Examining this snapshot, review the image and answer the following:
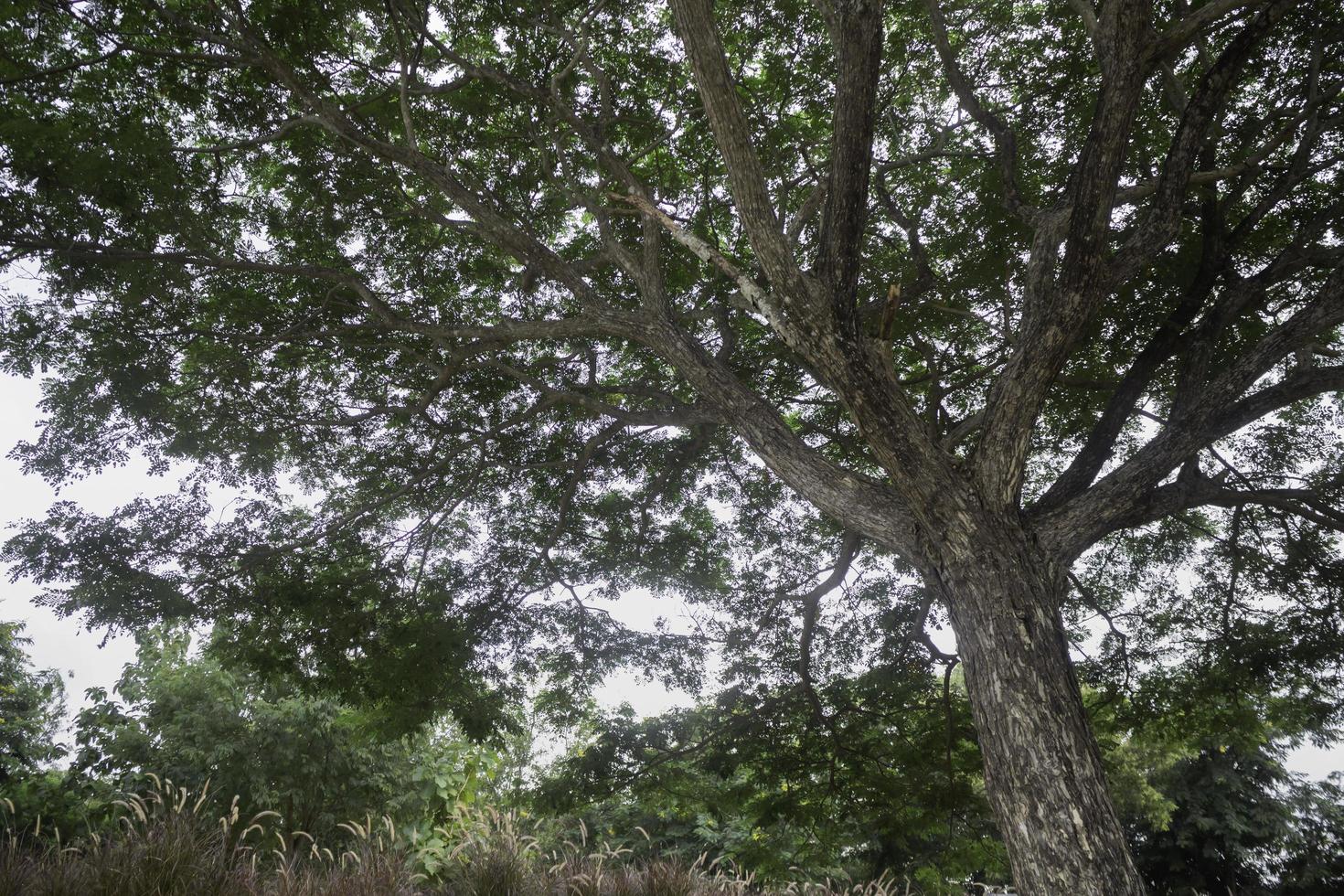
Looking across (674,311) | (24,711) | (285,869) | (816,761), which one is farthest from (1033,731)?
(24,711)

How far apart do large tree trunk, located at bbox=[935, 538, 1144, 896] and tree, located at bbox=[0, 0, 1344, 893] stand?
0.02 meters

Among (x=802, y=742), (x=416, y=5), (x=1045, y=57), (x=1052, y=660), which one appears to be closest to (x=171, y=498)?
(x=416, y=5)

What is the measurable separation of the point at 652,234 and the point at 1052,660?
11.8 feet

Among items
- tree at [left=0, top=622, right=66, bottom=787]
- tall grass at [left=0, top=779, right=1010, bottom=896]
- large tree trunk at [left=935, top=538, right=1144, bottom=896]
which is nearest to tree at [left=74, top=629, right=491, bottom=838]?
tree at [left=0, top=622, right=66, bottom=787]

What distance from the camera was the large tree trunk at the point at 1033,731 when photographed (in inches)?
119

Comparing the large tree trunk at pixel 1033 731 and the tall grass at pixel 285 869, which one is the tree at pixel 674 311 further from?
the tall grass at pixel 285 869

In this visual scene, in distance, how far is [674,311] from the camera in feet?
21.1

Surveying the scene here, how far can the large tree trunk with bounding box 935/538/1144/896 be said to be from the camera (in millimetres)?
3016

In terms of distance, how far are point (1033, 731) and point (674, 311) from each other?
425 cm

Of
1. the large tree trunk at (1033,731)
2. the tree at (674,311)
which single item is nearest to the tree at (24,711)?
the tree at (674,311)

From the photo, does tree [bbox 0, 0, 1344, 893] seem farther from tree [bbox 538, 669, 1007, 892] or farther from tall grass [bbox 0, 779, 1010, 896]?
tall grass [bbox 0, 779, 1010, 896]

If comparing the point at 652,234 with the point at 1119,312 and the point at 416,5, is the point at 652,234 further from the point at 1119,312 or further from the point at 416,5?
the point at 1119,312

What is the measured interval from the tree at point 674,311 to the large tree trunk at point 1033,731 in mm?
18

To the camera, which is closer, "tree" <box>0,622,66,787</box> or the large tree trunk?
the large tree trunk
